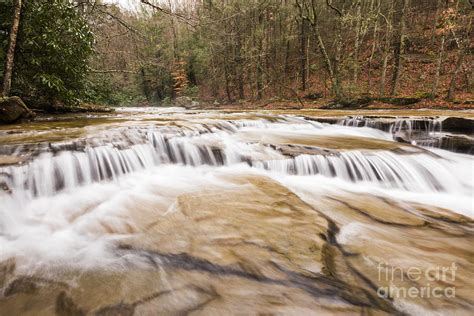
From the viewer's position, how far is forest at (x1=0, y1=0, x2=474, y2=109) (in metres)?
6.36

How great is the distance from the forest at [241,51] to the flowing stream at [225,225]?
108 inches

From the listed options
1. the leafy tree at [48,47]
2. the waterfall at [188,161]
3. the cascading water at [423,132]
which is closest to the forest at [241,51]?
the leafy tree at [48,47]

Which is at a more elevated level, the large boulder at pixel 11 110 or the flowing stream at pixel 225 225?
the large boulder at pixel 11 110

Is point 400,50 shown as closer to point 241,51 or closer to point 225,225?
point 241,51

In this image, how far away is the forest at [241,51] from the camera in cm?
636

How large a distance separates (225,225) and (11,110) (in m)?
6.03

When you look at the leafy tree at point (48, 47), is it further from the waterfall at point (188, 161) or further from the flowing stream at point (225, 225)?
the waterfall at point (188, 161)

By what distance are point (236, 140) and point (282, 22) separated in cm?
2141

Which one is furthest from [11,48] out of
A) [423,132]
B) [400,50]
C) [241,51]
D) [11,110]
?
[241,51]

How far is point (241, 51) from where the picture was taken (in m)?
21.0

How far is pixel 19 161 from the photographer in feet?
11.1

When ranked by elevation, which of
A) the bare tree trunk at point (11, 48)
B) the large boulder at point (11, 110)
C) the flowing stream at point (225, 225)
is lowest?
the flowing stream at point (225, 225)

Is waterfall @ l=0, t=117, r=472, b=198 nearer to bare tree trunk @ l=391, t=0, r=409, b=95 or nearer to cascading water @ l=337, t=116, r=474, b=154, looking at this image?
cascading water @ l=337, t=116, r=474, b=154

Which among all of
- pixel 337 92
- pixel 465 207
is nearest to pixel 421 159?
pixel 465 207
